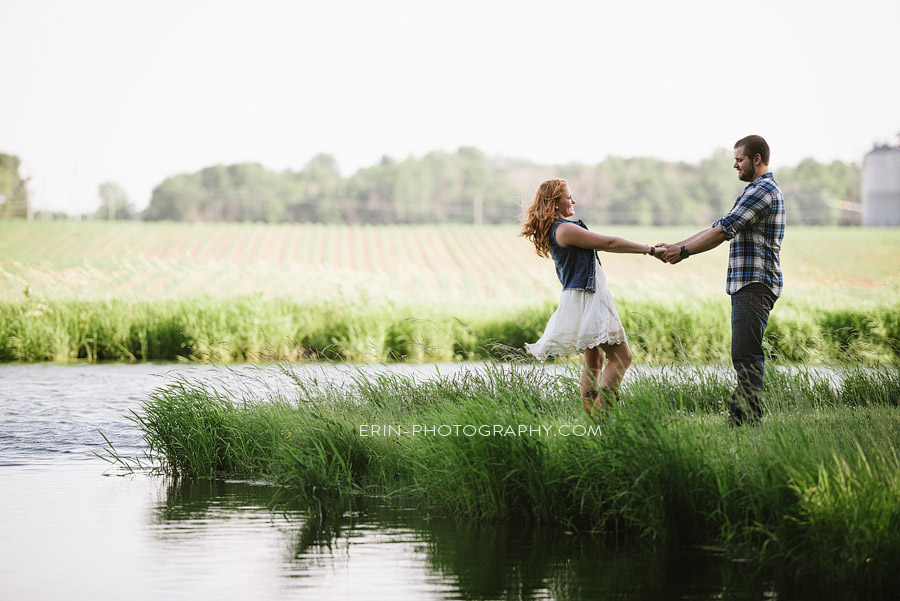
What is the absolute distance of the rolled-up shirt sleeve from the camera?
6.33 meters

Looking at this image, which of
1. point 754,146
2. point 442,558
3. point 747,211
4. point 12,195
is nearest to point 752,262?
point 747,211

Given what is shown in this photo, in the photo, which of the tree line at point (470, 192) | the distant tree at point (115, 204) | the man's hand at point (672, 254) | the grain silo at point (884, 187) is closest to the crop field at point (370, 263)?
the man's hand at point (672, 254)

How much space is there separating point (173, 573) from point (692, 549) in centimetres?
233

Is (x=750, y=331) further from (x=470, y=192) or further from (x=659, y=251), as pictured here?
(x=470, y=192)

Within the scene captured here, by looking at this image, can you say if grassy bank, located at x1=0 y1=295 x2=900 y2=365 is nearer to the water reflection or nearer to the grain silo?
the water reflection

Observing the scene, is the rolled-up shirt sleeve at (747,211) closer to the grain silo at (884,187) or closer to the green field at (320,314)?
the green field at (320,314)

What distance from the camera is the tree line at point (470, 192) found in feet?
262

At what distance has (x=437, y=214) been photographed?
82.1 metres

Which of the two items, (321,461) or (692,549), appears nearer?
(692,549)

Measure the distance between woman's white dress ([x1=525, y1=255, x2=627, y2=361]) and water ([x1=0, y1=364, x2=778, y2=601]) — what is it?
1.44 meters

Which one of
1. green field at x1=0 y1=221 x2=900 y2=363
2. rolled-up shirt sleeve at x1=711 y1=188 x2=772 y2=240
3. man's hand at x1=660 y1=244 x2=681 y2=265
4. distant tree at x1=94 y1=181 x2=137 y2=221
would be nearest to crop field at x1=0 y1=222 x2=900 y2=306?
green field at x1=0 y1=221 x2=900 y2=363

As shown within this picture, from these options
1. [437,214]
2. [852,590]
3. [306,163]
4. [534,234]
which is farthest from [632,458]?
[306,163]

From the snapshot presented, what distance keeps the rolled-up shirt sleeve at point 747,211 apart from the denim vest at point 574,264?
88 cm

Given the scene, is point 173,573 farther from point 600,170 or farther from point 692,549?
point 600,170
